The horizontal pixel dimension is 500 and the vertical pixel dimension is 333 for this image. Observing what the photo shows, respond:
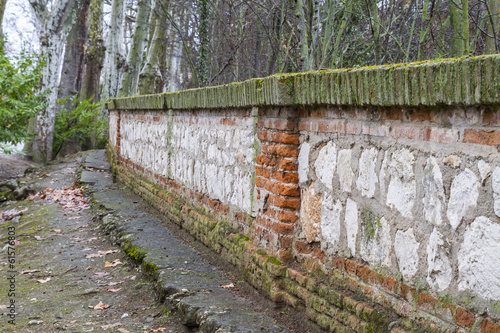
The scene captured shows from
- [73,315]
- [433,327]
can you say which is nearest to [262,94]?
[433,327]

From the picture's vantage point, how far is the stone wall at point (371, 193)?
1.99 meters

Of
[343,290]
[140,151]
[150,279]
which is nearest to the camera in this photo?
[343,290]

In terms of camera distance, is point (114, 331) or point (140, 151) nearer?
point (114, 331)

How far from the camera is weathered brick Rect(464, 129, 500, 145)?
1.91 m

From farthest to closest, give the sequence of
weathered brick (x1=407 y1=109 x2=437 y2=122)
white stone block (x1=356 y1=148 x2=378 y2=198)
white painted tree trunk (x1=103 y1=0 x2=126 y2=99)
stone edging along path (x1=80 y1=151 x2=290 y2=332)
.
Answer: white painted tree trunk (x1=103 y1=0 x2=126 y2=99) < stone edging along path (x1=80 y1=151 x2=290 y2=332) < white stone block (x1=356 y1=148 x2=378 y2=198) < weathered brick (x1=407 y1=109 x2=437 y2=122)

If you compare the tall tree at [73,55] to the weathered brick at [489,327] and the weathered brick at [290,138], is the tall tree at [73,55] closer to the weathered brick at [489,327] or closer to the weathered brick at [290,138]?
the weathered brick at [290,138]

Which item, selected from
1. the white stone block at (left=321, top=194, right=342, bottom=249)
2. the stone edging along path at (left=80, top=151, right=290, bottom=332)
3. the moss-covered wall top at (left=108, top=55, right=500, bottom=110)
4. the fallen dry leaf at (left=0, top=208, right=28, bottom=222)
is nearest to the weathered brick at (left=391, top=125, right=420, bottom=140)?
the moss-covered wall top at (left=108, top=55, right=500, bottom=110)

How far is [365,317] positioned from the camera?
2492 mm

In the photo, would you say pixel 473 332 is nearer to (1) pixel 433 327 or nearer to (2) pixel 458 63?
(1) pixel 433 327

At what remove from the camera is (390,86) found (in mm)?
2357

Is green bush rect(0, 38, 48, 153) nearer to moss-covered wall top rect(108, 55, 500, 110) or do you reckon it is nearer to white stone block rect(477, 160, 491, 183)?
moss-covered wall top rect(108, 55, 500, 110)

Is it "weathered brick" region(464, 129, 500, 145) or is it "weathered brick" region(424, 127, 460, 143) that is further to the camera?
"weathered brick" region(424, 127, 460, 143)

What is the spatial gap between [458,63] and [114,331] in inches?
111

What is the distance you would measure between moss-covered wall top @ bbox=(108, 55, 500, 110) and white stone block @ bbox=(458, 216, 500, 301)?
51 centimetres
